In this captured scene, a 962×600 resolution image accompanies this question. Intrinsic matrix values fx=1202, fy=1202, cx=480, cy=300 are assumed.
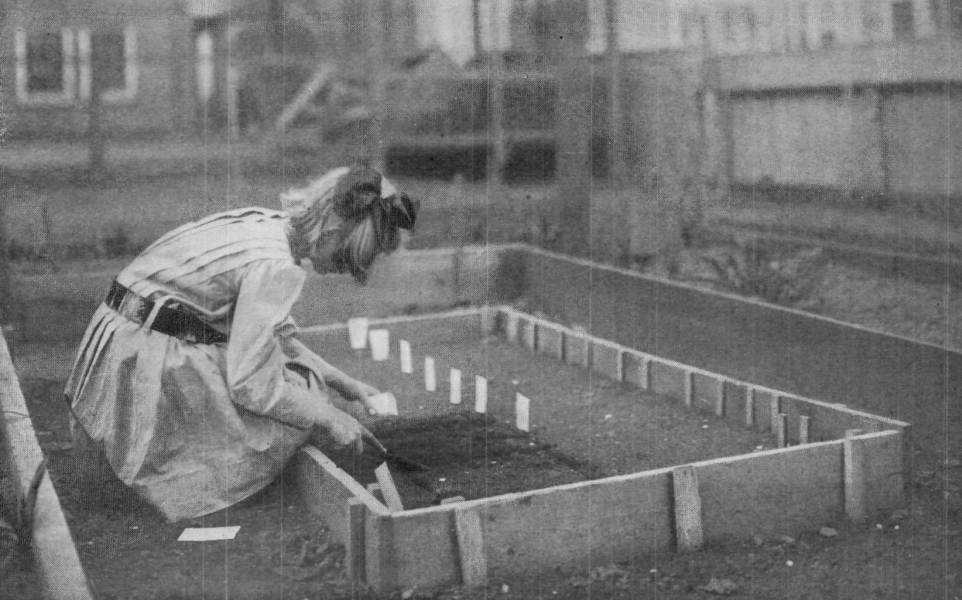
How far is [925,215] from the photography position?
6.73 metres

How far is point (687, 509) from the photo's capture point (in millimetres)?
3514

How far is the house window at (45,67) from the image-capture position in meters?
8.76

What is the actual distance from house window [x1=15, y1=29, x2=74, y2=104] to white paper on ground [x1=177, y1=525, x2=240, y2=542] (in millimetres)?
5179

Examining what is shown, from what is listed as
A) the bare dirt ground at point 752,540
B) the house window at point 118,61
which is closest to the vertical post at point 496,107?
the bare dirt ground at point 752,540

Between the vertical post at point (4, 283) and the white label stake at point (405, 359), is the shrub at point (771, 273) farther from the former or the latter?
the vertical post at point (4, 283)

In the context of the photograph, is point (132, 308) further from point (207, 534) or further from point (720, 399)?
point (720, 399)

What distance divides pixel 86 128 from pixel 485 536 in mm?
7329

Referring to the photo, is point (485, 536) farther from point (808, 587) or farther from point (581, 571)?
point (808, 587)

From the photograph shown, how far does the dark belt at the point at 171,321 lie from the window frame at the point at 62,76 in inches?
181

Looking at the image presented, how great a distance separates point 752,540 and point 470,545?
934 millimetres

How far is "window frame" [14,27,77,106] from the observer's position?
8.29 meters

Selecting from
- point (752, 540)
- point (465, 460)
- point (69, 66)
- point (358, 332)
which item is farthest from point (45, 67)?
point (752, 540)

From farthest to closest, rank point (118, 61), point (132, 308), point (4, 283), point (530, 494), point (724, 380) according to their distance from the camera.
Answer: point (118, 61), point (4, 283), point (724, 380), point (132, 308), point (530, 494)

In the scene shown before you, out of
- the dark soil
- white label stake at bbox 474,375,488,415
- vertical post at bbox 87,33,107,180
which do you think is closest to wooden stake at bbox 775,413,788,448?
the dark soil
